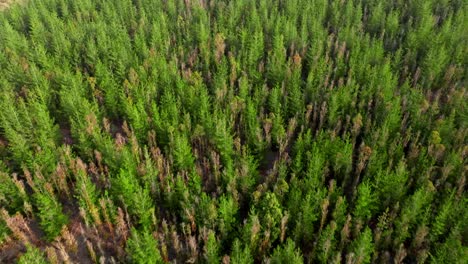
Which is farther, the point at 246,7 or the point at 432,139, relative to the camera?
the point at 246,7

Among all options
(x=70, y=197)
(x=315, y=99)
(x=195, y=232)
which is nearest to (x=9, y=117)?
(x=70, y=197)

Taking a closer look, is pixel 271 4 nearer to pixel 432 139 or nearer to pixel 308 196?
pixel 432 139

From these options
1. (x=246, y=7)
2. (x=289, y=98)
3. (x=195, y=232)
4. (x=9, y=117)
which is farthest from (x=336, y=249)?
(x=246, y=7)

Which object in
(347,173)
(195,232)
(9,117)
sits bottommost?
(195,232)

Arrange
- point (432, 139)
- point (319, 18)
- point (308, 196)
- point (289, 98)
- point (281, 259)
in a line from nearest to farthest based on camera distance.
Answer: point (281, 259), point (308, 196), point (432, 139), point (289, 98), point (319, 18)

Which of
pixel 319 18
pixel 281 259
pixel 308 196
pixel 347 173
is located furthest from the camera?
pixel 319 18

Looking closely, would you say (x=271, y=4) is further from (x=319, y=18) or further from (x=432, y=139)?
(x=432, y=139)

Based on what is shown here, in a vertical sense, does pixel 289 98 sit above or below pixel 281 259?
above
